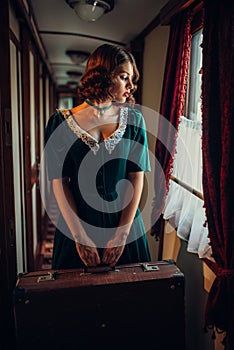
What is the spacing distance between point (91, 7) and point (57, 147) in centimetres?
100

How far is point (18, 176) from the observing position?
2.03 m

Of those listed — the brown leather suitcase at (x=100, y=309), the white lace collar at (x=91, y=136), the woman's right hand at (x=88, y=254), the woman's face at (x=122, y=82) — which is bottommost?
the brown leather suitcase at (x=100, y=309)

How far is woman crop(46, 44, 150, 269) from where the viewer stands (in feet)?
3.91

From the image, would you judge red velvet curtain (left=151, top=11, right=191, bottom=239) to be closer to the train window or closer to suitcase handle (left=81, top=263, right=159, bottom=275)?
the train window

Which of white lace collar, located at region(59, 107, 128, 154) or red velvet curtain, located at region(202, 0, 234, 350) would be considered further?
white lace collar, located at region(59, 107, 128, 154)

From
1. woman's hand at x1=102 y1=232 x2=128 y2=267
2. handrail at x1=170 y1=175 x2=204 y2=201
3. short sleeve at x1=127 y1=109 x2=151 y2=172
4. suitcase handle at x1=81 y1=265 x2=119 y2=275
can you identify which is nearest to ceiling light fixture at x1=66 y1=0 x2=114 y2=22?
short sleeve at x1=127 y1=109 x2=151 y2=172

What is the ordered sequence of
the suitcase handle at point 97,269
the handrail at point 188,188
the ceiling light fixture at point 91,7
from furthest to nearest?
the ceiling light fixture at point 91,7 → the handrail at point 188,188 → the suitcase handle at point 97,269

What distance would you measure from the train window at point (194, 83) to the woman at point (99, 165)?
0.51 m

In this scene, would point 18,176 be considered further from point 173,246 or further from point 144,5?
point 144,5

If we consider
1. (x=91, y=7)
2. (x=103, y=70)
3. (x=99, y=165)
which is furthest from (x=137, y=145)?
(x=91, y=7)

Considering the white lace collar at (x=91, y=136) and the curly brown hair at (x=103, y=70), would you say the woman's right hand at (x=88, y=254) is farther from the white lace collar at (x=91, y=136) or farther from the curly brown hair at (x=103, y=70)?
the curly brown hair at (x=103, y=70)

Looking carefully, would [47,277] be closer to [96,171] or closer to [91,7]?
[96,171]

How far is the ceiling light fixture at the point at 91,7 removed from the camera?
1.75 m

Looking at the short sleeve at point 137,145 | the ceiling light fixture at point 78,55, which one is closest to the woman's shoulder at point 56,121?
the short sleeve at point 137,145
